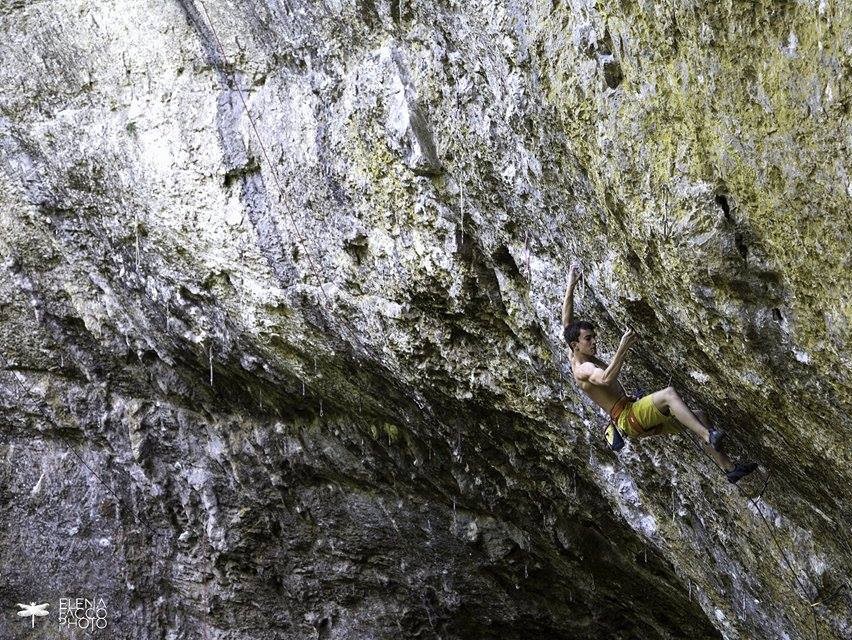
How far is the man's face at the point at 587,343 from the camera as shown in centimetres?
559

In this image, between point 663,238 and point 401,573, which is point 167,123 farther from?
point 401,573

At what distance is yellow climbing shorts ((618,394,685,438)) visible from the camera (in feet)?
18.0

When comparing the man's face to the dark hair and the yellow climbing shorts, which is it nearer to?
the dark hair

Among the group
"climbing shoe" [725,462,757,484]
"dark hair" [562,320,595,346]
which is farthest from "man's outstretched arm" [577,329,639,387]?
"climbing shoe" [725,462,757,484]

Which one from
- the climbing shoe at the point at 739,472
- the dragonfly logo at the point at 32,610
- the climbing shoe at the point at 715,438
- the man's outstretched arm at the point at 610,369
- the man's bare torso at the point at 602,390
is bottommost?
the dragonfly logo at the point at 32,610

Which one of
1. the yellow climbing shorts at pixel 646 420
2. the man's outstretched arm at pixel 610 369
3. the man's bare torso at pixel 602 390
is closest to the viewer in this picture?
the man's outstretched arm at pixel 610 369

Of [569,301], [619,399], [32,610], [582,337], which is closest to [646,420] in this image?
[619,399]

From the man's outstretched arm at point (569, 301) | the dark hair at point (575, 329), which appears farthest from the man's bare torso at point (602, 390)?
the man's outstretched arm at point (569, 301)

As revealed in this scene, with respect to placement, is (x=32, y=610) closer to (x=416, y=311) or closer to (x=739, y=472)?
(x=416, y=311)

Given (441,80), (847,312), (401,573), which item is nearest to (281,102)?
(441,80)

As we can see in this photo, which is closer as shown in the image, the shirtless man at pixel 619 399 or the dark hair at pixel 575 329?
the shirtless man at pixel 619 399

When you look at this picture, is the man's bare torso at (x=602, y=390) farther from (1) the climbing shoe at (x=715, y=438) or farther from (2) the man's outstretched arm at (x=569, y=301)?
(1) the climbing shoe at (x=715, y=438)

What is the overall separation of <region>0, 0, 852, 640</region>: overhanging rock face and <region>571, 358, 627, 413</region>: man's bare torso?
0.29m

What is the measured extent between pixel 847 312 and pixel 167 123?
5.18 m
